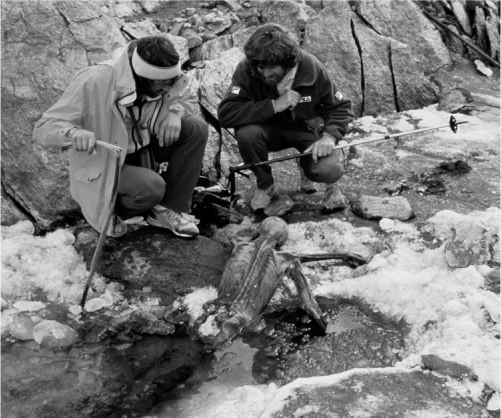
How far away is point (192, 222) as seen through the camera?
4949mm

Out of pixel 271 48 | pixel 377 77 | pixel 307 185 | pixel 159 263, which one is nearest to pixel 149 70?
pixel 271 48

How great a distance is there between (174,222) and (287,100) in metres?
1.46

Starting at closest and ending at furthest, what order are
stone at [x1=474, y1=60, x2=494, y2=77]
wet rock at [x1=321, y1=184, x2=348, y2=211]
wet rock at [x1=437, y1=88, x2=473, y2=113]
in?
wet rock at [x1=321, y1=184, x2=348, y2=211]
wet rock at [x1=437, y1=88, x2=473, y2=113]
stone at [x1=474, y1=60, x2=494, y2=77]

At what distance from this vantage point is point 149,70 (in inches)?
160

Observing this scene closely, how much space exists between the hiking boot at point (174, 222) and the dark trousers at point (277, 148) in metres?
1.02

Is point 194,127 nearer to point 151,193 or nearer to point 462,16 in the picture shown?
point 151,193

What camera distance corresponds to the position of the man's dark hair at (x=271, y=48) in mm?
4895

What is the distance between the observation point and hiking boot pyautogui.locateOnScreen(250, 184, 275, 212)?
5.58m

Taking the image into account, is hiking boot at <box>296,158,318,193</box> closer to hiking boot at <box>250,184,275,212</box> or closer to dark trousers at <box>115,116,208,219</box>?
hiking boot at <box>250,184,275,212</box>

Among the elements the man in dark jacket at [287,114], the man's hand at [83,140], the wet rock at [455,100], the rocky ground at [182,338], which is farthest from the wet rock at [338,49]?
the man's hand at [83,140]

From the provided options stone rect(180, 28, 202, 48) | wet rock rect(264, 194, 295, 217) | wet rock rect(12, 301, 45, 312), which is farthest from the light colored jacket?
stone rect(180, 28, 202, 48)

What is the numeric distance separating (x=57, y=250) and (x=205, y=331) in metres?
1.50

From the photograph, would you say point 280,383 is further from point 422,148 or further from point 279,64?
point 422,148

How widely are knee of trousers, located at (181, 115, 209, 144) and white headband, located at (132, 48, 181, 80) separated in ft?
2.06
